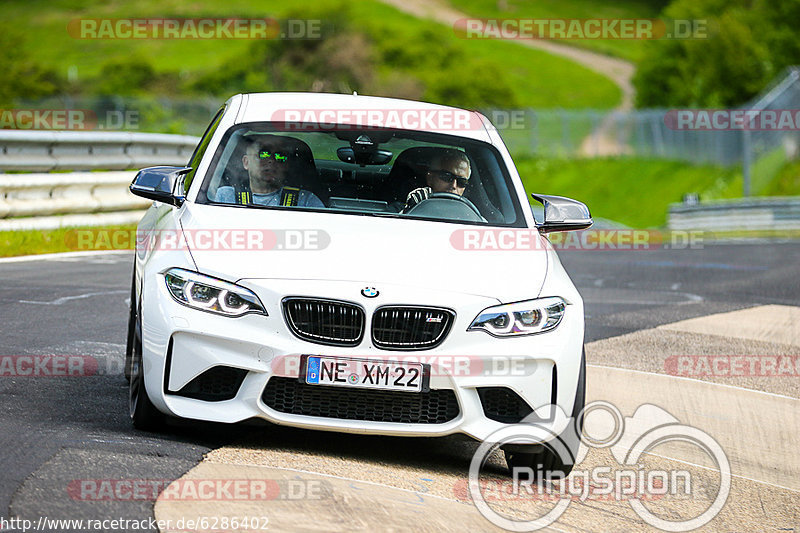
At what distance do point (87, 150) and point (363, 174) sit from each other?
1047cm

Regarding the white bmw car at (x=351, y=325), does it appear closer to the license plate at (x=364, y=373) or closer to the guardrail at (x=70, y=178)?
the license plate at (x=364, y=373)

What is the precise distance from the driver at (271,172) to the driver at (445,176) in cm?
56

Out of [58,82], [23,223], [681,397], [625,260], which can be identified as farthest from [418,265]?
[58,82]

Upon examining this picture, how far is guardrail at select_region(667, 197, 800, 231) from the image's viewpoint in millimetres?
28422

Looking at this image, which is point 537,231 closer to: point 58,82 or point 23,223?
point 23,223

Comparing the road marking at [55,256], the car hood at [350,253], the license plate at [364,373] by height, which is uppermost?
the car hood at [350,253]

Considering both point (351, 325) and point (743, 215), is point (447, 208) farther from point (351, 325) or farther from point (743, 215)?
point (743, 215)

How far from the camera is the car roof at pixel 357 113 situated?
23.3ft

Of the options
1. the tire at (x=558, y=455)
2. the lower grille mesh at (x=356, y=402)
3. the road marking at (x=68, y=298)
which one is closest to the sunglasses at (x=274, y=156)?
the lower grille mesh at (x=356, y=402)

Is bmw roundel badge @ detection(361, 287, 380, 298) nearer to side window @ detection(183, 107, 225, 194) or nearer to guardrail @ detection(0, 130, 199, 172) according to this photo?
side window @ detection(183, 107, 225, 194)

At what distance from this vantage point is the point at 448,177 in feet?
23.3

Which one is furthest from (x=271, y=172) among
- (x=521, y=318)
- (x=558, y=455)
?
(x=558, y=455)

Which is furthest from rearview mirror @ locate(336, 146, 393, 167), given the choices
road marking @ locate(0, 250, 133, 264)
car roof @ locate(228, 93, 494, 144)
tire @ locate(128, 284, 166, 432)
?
road marking @ locate(0, 250, 133, 264)

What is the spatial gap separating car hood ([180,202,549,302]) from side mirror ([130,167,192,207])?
6.3 inches
